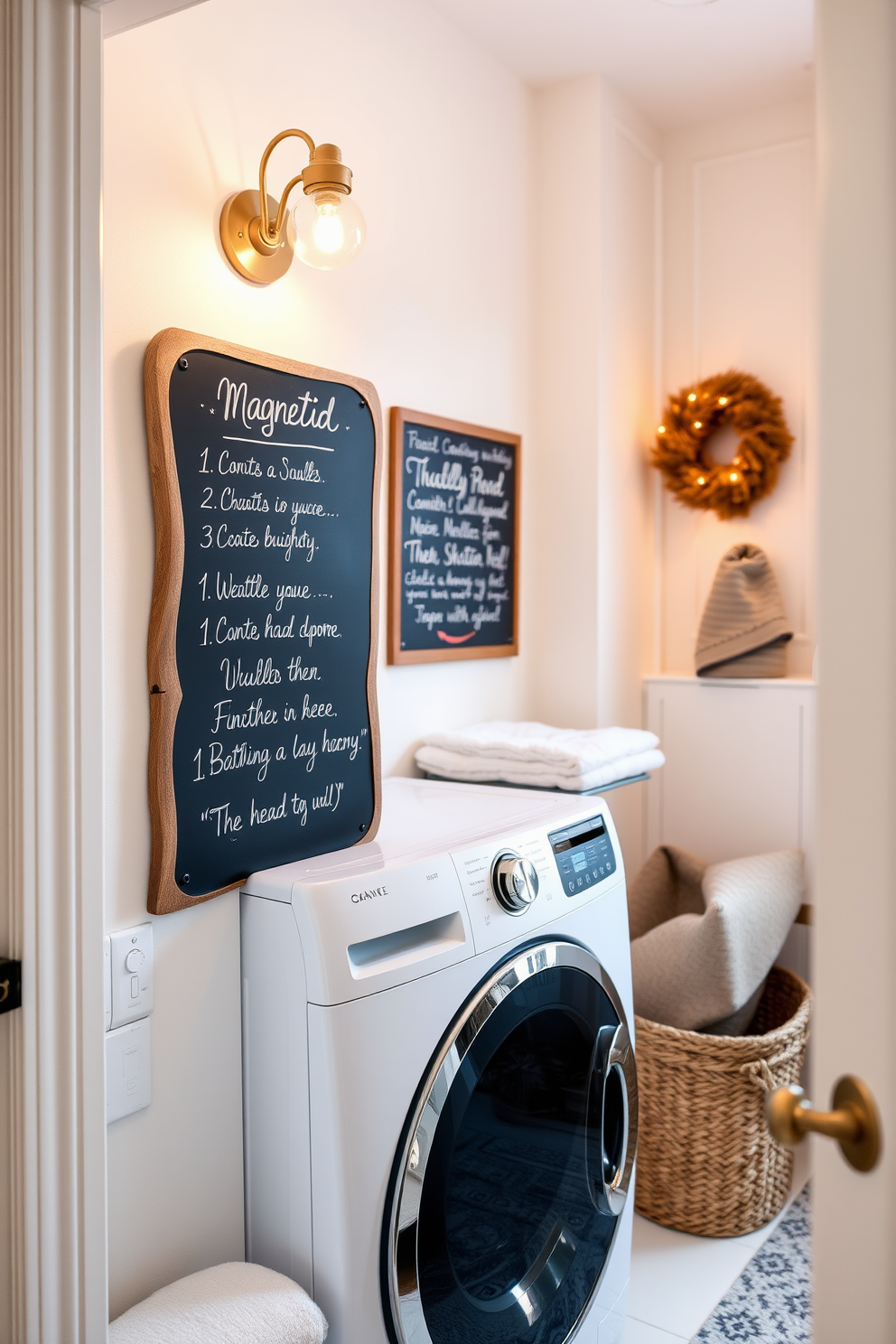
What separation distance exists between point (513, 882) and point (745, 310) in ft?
6.44

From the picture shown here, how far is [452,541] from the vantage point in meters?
2.14

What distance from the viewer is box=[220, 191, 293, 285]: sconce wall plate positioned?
144 cm

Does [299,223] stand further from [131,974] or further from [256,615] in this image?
[131,974]

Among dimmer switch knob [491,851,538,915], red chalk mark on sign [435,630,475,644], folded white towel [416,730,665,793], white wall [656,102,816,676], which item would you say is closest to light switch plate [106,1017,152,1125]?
dimmer switch knob [491,851,538,915]

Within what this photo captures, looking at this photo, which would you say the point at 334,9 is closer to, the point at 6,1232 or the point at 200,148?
the point at 200,148

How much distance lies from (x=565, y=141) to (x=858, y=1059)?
7.74ft

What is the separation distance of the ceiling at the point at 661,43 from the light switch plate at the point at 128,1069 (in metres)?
2.04

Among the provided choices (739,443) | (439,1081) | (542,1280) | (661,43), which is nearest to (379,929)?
(439,1081)

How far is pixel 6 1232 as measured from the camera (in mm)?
1011

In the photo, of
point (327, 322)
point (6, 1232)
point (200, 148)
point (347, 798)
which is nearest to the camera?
point (6, 1232)

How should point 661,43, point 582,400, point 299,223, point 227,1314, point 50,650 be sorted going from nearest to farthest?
point 50,650, point 227,1314, point 299,223, point 661,43, point 582,400

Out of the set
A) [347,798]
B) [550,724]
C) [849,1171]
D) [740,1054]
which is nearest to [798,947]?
[740,1054]

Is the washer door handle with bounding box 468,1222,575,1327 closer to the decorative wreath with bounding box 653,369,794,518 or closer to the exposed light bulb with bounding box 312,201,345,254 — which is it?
the exposed light bulb with bounding box 312,201,345,254

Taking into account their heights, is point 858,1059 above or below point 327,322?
below
